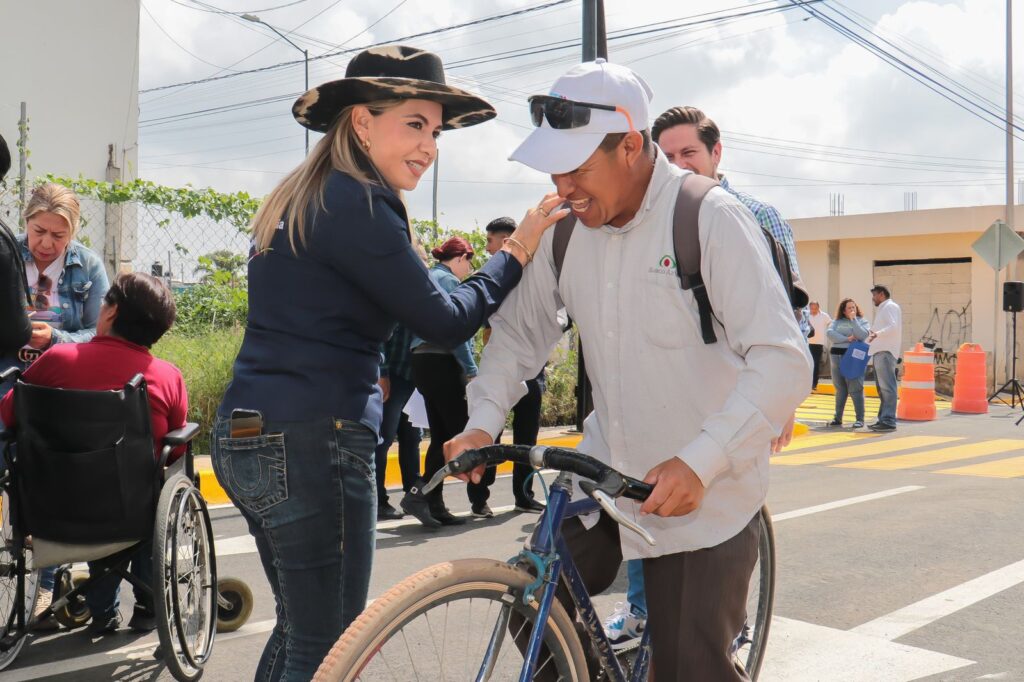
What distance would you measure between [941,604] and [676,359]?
348cm

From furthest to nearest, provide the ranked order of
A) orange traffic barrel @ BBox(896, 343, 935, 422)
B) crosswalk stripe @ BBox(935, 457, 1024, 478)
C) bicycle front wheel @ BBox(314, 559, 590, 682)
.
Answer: orange traffic barrel @ BBox(896, 343, 935, 422) < crosswalk stripe @ BBox(935, 457, 1024, 478) < bicycle front wheel @ BBox(314, 559, 590, 682)

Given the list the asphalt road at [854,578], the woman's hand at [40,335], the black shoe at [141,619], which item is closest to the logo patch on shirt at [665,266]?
the asphalt road at [854,578]

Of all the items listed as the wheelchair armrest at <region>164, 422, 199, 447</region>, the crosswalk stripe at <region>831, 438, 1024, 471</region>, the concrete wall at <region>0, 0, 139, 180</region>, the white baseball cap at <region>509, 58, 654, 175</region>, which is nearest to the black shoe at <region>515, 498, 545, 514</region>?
the wheelchair armrest at <region>164, 422, 199, 447</region>

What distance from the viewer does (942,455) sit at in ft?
38.8

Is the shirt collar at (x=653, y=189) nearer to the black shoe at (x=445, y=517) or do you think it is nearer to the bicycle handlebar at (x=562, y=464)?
the bicycle handlebar at (x=562, y=464)

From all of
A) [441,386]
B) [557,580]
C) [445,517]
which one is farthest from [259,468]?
[445,517]

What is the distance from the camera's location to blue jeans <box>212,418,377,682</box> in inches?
96.7

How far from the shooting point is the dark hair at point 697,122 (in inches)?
180

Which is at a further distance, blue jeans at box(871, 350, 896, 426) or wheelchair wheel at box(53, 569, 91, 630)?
blue jeans at box(871, 350, 896, 426)

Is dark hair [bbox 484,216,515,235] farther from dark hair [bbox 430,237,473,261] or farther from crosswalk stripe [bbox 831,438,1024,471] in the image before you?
crosswalk stripe [bbox 831,438,1024,471]

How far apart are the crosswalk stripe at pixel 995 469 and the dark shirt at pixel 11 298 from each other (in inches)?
351

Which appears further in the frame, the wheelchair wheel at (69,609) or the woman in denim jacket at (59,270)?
the woman in denim jacket at (59,270)

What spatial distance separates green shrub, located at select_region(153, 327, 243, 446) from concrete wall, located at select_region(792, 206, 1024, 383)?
19387 mm

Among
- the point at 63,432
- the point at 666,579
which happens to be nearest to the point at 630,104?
the point at 666,579
